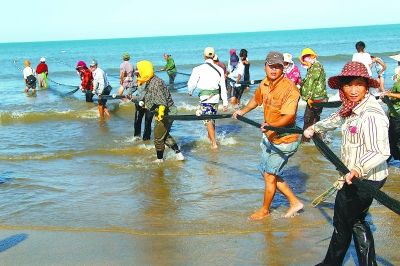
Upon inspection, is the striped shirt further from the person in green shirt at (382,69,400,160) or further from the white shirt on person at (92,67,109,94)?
the white shirt on person at (92,67,109,94)

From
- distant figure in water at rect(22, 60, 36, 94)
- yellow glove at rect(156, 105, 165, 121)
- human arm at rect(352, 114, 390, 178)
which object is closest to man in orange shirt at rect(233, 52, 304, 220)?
human arm at rect(352, 114, 390, 178)

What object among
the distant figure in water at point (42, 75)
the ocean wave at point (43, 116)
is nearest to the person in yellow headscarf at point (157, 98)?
the ocean wave at point (43, 116)

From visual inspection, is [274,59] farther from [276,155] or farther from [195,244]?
[195,244]

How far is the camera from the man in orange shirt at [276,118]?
4879 mm

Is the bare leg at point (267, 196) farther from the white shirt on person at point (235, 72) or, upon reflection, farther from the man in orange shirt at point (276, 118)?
the white shirt on person at point (235, 72)

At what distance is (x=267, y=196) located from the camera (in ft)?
17.6

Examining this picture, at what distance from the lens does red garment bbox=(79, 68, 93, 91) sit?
13.2 meters

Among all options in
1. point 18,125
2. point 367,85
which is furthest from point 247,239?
point 18,125

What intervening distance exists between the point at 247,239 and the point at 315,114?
15.6ft

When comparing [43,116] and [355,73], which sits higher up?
[355,73]

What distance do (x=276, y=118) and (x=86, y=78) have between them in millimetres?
9226

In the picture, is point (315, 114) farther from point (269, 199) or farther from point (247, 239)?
point (247, 239)

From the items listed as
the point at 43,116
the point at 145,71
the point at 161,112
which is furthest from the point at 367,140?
the point at 43,116

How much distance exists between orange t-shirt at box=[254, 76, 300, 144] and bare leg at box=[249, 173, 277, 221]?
414 millimetres
